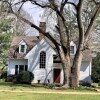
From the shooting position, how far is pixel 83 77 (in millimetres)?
49719

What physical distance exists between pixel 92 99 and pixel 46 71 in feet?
96.5

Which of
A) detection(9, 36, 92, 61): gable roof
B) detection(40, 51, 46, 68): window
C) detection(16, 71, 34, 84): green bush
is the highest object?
detection(9, 36, 92, 61): gable roof

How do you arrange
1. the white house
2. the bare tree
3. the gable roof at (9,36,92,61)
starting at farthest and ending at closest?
the gable roof at (9,36,92,61)
the white house
the bare tree

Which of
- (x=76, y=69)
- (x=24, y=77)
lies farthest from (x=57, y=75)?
(x=76, y=69)

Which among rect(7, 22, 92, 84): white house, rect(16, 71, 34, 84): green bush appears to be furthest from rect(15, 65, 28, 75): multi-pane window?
rect(16, 71, 34, 84): green bush

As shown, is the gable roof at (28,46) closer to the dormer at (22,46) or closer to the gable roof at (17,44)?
the gable roof at (17,44)

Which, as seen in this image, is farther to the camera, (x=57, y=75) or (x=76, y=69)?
(x=57, y=75)

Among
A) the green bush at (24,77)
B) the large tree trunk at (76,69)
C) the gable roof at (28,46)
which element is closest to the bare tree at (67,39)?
the large tree trunk at (76,69)

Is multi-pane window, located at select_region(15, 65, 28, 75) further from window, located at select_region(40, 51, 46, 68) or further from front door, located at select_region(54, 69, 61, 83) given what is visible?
front door, located at select_region(54, 69, 61, 83)

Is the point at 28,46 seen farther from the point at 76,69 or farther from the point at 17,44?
the point at 76,69

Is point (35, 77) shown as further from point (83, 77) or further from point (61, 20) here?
point (61, 20)

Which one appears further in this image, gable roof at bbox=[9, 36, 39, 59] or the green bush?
gable roof at bbox=[9, 36, 39, 59]

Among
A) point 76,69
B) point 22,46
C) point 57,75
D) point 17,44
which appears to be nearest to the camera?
point 76,69

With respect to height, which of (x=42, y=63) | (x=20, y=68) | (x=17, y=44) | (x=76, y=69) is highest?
(x=17, y=44)
